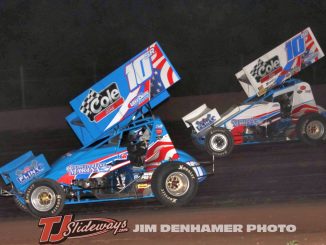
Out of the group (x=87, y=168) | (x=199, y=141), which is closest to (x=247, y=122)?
(x=199, y=141)

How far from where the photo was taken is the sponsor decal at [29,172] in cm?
907

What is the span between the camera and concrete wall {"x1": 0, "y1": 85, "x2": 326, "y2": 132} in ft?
66.3

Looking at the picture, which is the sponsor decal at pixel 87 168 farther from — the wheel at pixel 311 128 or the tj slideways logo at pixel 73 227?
the wheel at pixel 311 128

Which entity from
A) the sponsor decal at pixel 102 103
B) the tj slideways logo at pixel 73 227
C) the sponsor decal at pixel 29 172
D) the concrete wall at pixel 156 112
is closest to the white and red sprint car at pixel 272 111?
the sponsor decal at pixel 102 103

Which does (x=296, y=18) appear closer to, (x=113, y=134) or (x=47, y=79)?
(x=47, y=79)

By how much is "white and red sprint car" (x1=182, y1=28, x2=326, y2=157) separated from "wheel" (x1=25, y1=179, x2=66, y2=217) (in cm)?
481

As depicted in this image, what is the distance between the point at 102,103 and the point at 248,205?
254 cm

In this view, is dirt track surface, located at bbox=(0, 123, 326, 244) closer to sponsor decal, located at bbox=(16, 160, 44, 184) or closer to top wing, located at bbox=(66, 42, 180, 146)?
sponsor decal, located at bbox=(16, 160, 44, 184)

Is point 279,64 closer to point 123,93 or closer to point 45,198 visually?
point 123,93

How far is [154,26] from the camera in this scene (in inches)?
1303

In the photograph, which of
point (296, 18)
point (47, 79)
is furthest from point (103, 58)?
point (296, 18)

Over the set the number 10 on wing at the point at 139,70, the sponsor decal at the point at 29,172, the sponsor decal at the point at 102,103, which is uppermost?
the number 10 on wing at the point at 139,70

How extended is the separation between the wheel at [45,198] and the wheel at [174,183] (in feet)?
4.30

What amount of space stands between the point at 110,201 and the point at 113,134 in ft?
3.77
